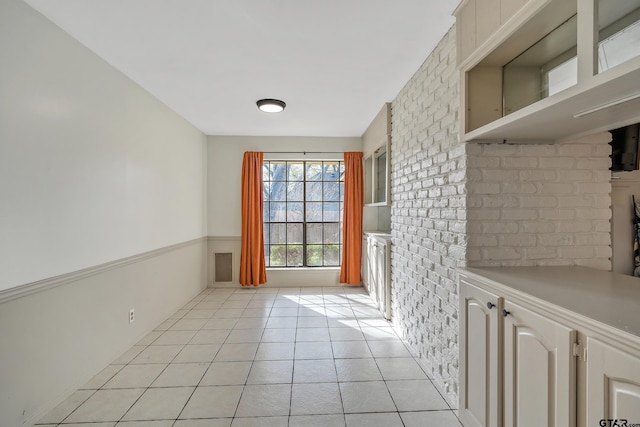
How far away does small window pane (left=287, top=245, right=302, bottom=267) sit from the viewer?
5.06m

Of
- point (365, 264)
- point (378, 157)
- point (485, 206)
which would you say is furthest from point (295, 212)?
point (485, 206)

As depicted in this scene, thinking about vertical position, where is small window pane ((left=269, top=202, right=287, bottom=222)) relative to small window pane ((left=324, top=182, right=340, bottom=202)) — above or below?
below

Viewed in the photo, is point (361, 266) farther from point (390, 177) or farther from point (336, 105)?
point (336, 105)

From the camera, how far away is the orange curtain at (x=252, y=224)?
15.5 ft

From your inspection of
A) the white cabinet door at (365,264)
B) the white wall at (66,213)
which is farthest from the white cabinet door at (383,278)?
the white wall at (66,213)

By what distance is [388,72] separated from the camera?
8.58 feet

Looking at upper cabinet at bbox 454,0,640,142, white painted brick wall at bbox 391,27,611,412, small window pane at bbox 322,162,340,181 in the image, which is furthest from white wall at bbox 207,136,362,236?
upper cabinet at bbox 454,0,640,142

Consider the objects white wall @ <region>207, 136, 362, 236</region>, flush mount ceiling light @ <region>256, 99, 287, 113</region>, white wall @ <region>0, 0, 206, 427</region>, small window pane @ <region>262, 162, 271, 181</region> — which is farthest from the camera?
small window pane @ <region>262, 162, 271, 181</region>


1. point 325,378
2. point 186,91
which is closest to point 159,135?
point 186,91

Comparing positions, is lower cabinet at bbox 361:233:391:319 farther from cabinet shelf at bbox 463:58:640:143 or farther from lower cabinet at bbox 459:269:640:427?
cabinet shelf at bbox 463:58:640:143

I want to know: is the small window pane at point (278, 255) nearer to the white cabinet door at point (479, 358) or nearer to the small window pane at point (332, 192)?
the small window pane at point (332, 192)

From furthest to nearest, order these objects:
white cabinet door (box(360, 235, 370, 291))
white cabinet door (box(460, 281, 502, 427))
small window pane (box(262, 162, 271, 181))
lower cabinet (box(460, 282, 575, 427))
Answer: small window pane (box(262, 162, 271, 181)) → white cabinet door (box(360, 235, 370, 291)) → white cabinet door (box(460, 281, 502, 427)) → lower cabinet (box(460, 282, 575, 427))

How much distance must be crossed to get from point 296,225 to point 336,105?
90.9 inches

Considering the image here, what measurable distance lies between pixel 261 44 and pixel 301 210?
3.15 meters
